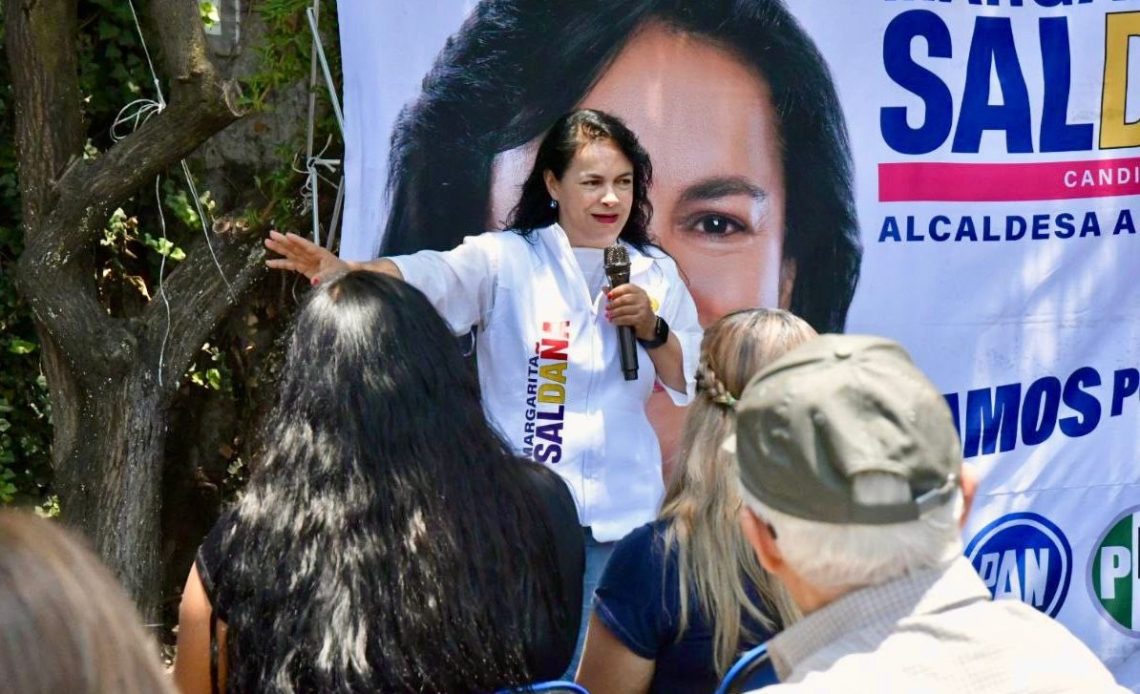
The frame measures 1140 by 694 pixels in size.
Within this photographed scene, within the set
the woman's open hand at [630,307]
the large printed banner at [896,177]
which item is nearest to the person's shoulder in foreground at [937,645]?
the woman's open hand at [630,307]

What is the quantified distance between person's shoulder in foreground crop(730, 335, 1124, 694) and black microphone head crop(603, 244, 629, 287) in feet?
6.60

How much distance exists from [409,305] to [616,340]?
1621 millimetres

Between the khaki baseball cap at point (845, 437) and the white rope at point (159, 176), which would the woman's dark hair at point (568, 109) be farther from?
the khaki baseball cap at point (845, 437)

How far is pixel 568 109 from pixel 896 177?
98 centimetres

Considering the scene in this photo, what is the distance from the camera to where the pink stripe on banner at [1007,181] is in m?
3.90

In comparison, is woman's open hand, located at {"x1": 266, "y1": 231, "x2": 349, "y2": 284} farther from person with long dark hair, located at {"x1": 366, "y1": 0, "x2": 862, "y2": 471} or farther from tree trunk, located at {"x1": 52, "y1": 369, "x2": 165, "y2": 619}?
tree trunk, located at {"x1": 52, "y1": 369, "x2": 165, "y2": 619}

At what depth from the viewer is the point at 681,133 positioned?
3.73 m

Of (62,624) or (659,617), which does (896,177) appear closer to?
(659,617)

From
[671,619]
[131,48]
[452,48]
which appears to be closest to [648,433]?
[452,48]

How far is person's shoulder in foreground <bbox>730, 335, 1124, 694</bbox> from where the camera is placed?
1.19 meters

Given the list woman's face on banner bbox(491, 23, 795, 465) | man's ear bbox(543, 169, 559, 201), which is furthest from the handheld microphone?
woman's face on banner bbox(491, 23, 795, 465)

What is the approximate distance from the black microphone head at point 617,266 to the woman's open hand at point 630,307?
0.9 inches

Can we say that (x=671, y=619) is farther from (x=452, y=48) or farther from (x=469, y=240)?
(x=452, y=48)

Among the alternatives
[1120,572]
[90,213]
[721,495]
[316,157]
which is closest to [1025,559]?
[1120,572]
